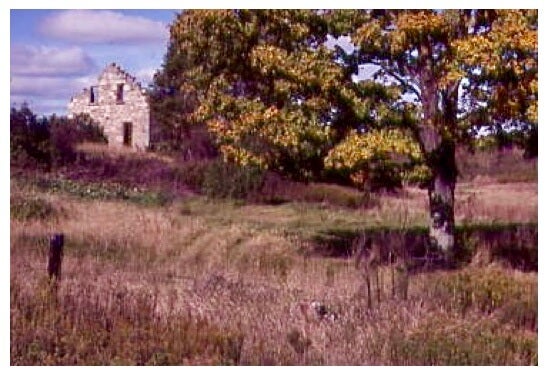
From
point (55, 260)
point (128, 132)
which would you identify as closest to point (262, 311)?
point (55, 260)

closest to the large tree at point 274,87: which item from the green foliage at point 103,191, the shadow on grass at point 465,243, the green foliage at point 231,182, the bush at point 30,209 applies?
the shadow on grass at point 465,243

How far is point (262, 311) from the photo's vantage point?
8305mm

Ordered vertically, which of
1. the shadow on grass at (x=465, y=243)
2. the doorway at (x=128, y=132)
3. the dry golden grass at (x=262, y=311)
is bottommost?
the dry golden grass at (x=262, y=311)

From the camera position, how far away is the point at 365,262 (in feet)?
38.6

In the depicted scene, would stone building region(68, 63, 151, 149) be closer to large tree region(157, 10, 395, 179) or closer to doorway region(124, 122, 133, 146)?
doorway region(124, 122, 133, 146)

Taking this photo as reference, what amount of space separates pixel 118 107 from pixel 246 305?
18.6 metres

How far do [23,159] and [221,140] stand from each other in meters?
14.4

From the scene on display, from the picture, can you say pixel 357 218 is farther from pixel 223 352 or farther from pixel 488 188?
pixel 223 352

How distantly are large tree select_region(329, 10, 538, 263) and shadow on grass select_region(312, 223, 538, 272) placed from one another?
42.2 inches

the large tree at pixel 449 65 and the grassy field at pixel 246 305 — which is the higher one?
the large tree at pixel 449 65

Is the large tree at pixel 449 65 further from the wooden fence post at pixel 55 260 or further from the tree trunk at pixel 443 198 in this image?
the wooden fence post at pixel 55 260

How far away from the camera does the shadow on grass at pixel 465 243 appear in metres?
12.9

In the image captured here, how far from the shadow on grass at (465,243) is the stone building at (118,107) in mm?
10125

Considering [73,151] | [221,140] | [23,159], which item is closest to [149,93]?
[73,151]
